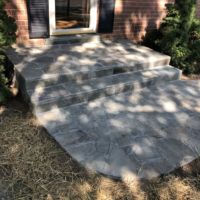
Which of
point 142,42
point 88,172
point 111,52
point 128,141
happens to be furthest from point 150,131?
point 142,42

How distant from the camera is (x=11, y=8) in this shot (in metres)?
4.18

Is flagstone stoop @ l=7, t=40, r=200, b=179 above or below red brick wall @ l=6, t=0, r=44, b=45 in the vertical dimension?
below

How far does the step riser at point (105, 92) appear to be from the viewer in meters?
3.29

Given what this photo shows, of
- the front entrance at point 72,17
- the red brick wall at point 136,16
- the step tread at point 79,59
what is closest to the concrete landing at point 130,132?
the step tread at point 79,59

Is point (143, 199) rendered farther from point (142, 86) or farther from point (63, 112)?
point (142, 86)

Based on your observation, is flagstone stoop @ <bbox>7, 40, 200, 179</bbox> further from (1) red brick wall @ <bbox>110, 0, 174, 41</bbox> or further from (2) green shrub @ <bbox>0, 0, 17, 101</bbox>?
(1) red brick wall @ <bbox>110, 0, 174, 41</bbox>

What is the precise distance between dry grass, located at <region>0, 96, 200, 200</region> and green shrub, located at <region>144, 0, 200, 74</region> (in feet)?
8.85

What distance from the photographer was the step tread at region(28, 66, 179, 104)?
11.0 ft

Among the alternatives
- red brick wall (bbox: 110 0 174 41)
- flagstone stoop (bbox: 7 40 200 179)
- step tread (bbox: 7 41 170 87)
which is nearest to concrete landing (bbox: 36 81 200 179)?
flagstone stoop (bbox: 7 40 200 179)

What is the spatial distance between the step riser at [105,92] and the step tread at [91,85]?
3 cm

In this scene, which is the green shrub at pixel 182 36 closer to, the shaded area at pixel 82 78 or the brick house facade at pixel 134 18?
the shaded area at pixel 82 78

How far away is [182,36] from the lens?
492 centimetres

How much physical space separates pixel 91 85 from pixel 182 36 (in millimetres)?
2275

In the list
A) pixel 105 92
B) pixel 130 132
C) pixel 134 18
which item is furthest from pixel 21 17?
pixel 130 132
